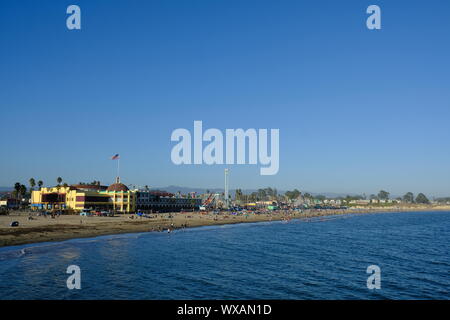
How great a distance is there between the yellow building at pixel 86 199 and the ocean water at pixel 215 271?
6181 cm

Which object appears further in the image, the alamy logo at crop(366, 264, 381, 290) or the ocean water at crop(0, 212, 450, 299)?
the alamy logo at crop(366, 264, 381, 290)

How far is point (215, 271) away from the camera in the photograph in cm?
3919

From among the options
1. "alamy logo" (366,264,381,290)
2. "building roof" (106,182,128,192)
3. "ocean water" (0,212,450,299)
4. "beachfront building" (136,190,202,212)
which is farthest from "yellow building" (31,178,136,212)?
"alamy logo" (366,264,381,290)

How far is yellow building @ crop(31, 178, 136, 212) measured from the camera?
118 metres

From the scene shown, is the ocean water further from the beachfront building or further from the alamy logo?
the beachfront building

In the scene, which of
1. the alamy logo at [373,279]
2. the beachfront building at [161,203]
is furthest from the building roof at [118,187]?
the alamy logo at [373,279]

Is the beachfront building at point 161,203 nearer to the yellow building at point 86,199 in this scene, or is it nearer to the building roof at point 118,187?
the yellow building at point 86,199

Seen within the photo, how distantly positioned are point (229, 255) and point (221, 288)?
18600 mm

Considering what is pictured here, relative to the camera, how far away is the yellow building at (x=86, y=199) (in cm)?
11831

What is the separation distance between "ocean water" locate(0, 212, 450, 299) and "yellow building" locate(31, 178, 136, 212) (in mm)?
A: 61809
